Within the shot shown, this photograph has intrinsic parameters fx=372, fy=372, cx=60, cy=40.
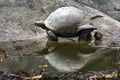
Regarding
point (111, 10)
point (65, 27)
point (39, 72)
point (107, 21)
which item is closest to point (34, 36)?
point (65, 27)

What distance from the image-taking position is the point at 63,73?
20.3 ft

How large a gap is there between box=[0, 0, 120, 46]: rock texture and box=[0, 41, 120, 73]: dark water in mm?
1550

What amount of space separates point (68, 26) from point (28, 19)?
2.50m

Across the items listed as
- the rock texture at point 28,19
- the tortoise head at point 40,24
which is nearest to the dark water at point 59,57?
the tortoise head at point 40,24

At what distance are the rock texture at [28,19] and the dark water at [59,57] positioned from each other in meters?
1.55

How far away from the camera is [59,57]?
25.9 feet

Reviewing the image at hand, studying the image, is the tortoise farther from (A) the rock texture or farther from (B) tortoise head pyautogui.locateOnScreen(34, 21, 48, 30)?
(A) the rock texture

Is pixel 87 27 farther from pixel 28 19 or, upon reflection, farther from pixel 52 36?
pixel 28 19

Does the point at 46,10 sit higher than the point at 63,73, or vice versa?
the point at 63,73

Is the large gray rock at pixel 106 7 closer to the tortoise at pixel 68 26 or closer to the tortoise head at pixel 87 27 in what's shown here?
the tortoise at pixel 68 26

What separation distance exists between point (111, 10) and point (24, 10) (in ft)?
29.3

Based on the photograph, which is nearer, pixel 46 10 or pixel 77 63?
pixel 77 63

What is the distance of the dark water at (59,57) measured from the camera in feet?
22.1

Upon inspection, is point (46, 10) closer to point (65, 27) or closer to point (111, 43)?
point (65, 27)
